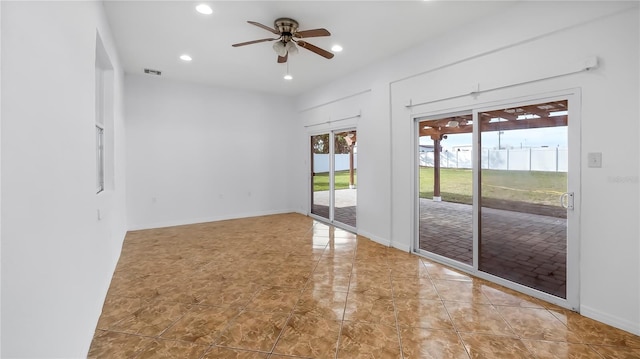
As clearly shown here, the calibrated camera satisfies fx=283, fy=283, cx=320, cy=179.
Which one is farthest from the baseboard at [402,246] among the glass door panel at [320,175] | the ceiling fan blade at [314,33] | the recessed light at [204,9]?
the recessed light at [204,9]

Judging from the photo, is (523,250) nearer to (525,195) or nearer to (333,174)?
(525,195)

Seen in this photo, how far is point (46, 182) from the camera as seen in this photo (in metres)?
1.37

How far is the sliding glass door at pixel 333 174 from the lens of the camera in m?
6.13

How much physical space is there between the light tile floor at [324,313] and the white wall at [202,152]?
6.52ft

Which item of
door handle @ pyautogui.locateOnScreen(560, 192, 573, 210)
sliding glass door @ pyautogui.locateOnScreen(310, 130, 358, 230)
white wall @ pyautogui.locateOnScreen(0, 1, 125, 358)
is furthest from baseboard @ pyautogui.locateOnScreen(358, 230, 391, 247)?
white wall @ pyautogui.locateOnScreen(0, 1, 125, 358)

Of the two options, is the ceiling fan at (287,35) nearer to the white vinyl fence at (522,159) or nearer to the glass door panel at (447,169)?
the glass door panel at (447,169)

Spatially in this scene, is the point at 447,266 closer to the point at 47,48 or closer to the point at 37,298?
the point at 37,298

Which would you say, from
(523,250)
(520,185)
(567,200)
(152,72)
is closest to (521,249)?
(523,250)

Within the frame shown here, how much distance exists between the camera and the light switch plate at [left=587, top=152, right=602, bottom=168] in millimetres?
2521

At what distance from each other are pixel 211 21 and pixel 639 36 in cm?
417

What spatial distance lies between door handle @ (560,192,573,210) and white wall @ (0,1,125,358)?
392 centimetres

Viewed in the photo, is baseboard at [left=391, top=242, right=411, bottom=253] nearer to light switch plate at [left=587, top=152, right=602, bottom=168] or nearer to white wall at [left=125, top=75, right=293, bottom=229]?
light switch plate at [left=587, top=152, right=602, bottom=168]

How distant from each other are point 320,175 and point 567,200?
15.7ft

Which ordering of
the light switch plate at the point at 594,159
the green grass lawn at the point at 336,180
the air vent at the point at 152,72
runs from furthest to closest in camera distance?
the green grass lawn at the point at 336,180 < the air vent at the point at 152,72 < the light switch plate at the point at 594,159
